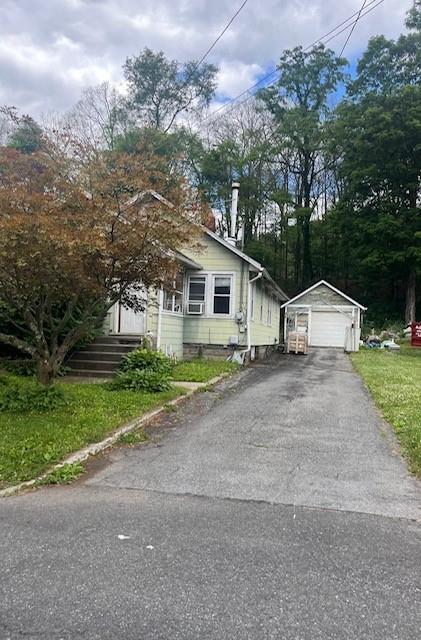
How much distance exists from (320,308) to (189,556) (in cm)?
2645

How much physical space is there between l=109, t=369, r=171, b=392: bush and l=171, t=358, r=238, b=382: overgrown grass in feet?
5.72

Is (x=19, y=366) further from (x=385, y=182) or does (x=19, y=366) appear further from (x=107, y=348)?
(x=385, y=182)

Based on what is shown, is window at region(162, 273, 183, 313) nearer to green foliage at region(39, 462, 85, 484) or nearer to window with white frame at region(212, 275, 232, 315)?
window with white frame at region(212, 275, 232, 315)

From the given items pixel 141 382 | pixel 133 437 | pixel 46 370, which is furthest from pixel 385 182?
pixel 133 437

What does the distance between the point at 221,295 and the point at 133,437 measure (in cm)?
1049

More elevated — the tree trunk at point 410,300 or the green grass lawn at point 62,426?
the tree trunk at point 410,300

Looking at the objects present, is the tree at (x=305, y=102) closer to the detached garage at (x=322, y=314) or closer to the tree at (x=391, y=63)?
the tree at (x=391, y=63)

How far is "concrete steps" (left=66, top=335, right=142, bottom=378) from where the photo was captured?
11.8m

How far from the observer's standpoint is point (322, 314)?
94.6ft

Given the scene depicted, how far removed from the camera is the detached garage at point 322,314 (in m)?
28.3

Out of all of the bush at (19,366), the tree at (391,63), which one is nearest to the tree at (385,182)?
the tree at (391,63)

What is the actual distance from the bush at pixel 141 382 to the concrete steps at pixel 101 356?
1.50 m

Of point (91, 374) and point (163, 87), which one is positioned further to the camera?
point (163, 87)

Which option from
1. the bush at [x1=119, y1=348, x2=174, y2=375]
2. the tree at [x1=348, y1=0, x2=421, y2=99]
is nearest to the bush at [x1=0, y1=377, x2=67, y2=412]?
the bush at [x1=119, y1=348, x2=174, y2=375]
